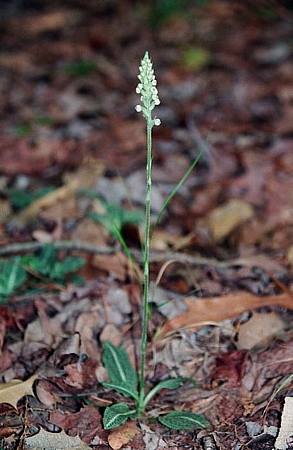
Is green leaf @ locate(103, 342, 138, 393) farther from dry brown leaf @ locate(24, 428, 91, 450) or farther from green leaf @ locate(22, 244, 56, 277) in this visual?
green leaf @ locate(22, 244, 56, 277)

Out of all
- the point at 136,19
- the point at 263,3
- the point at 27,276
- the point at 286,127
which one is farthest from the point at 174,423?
the point at 136,19

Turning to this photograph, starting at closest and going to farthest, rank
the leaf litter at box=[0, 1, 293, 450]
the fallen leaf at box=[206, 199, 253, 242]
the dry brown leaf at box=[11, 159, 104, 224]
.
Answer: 1. the leaf litter at box=[0, 1, 293, 450]
2. the fallen leaf at box=[206, 199, 253, 242]
3. the dry brown leaf at box=[11, 159, 104, 224]

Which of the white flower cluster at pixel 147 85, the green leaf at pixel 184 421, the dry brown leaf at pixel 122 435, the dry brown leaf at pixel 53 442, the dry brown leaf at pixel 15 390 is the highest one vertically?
the white flower cluster at pixel 147 85

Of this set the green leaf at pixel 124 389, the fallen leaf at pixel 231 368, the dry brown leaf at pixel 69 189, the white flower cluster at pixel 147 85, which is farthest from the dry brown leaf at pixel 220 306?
the dry brown leaf at pixel 69 189

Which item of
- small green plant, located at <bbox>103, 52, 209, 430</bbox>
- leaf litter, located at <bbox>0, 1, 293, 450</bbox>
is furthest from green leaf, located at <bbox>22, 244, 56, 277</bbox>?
small green plant, located at <bbox>103, 52, 209, 430</bbox>

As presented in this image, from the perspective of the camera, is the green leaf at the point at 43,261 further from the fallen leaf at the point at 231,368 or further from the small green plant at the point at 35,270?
the fallen leaf at the point at 231,368

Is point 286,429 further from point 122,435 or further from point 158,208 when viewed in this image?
point 158,208

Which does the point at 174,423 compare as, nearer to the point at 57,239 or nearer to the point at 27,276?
the point at 27,276

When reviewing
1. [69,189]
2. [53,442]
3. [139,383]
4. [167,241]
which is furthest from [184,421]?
[69,189]
